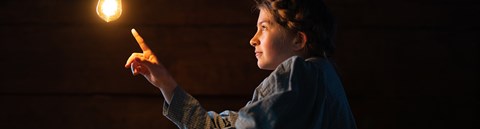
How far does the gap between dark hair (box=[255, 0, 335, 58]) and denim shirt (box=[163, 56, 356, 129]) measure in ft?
0.20

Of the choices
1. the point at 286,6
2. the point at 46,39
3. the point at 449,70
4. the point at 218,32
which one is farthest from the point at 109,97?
the point at 449,70

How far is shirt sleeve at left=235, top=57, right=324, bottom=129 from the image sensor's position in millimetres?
783

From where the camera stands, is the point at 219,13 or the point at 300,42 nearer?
the point at 300,42

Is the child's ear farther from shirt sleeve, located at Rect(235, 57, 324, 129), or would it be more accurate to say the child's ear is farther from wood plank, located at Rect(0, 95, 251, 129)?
wood plank, located at Rect(0, 95, 251, 129)

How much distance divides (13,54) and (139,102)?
0.41 meters

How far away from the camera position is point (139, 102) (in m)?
1.45

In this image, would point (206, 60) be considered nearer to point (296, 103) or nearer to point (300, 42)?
point (300, 42)

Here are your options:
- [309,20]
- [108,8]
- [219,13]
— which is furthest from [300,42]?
[219,13]

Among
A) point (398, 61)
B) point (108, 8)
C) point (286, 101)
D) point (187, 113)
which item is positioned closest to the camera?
point (286, 101)

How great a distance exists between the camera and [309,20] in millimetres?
948

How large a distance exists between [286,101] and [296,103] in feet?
0.06

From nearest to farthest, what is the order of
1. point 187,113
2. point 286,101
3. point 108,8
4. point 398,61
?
point 286,101 → point 187,113 → point 108,8 → point 398,61

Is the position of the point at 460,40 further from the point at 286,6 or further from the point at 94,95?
the point at 94,95

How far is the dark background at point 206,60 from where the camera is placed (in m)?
1.41
